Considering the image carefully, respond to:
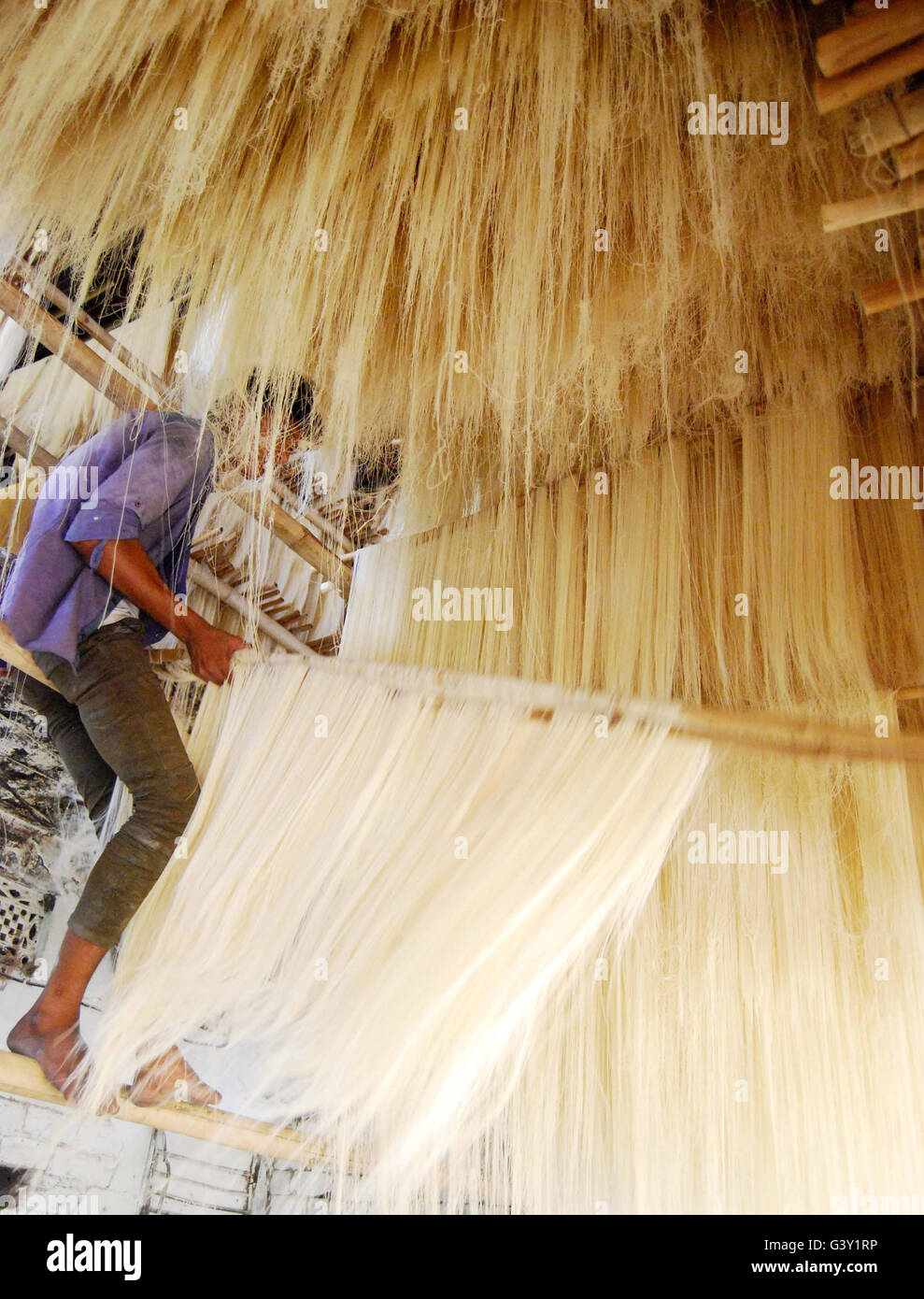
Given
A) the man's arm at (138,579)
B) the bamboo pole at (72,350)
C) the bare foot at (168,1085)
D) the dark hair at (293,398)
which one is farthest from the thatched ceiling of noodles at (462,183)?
the bare foot at (168,1085)

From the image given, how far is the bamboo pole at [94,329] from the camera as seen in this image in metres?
1.53

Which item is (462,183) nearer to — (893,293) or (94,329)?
(893,293)

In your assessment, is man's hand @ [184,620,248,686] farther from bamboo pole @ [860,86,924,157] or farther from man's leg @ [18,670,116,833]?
bamboo pole @ [860,86,924,157]

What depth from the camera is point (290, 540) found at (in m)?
2.12

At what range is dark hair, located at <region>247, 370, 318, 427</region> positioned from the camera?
5.47 ft

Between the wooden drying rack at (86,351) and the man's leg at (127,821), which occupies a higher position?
the wooden drying rack at (86,351)

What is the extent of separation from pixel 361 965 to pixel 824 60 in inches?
52.3

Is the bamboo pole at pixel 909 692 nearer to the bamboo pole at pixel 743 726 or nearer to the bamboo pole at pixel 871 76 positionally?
the bamboo pole at pixel 743 726

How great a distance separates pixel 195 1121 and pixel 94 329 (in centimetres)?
152

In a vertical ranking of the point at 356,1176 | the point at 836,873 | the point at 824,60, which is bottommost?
the point at 356,1176

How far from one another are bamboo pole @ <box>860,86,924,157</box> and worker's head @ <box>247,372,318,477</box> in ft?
3.34

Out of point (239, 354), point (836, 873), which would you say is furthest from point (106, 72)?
point (836, 873)

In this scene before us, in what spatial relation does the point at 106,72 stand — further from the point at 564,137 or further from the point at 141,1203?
the point at 141,1203

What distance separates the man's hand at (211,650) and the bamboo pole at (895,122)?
1.25m
